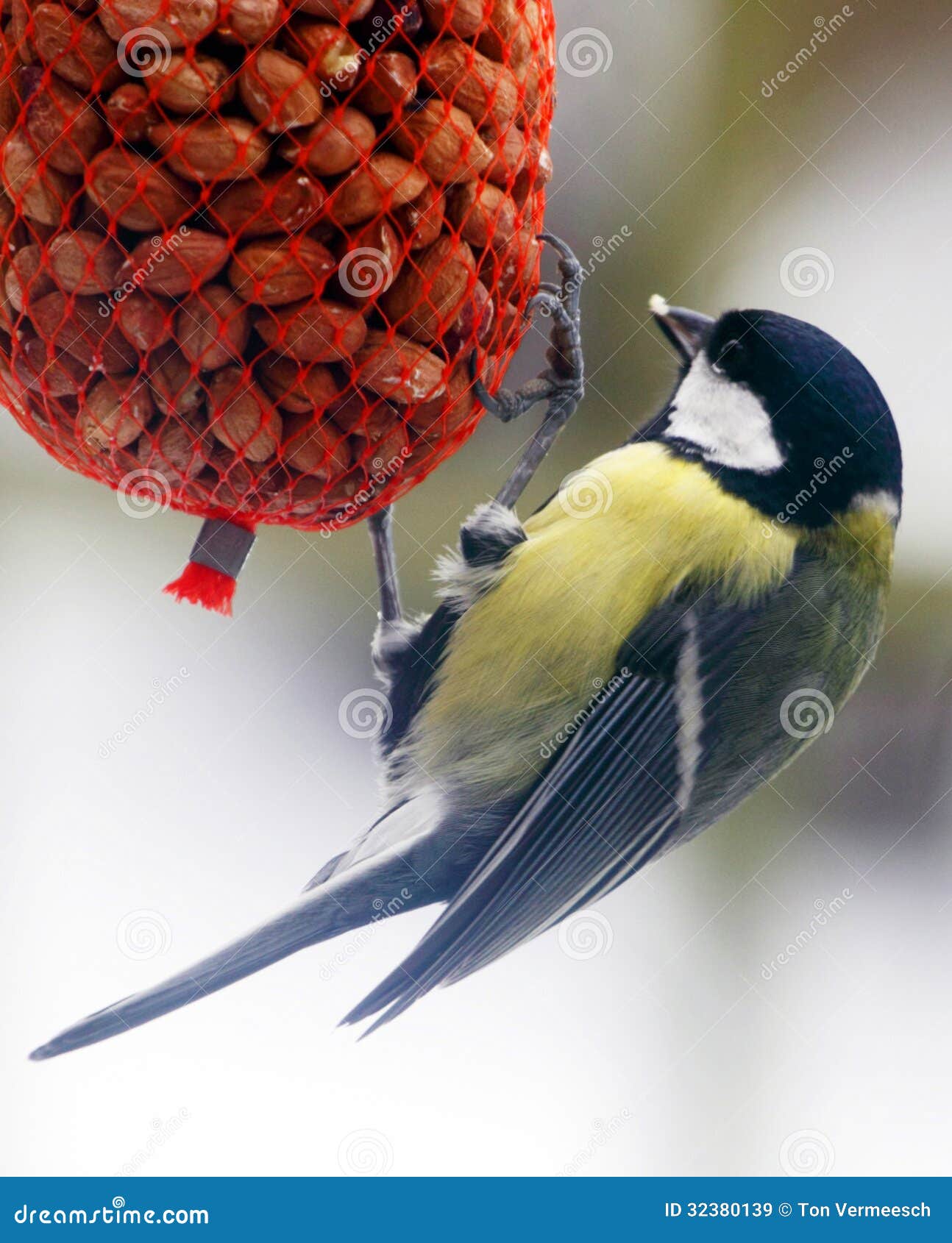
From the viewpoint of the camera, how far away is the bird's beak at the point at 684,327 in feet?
3.13

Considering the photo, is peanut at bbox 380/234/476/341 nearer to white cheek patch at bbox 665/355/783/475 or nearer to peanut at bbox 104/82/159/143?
peanut at bbox 104/82/159/143

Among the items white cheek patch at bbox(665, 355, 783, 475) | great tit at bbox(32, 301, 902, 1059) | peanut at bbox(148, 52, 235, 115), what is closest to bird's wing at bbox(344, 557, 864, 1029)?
great tit at bbox(32, 301, 902, 1059)

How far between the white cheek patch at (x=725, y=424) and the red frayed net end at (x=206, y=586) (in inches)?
16.1

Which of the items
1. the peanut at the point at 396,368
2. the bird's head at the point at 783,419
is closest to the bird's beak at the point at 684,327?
the bird's head at the point at 783,419

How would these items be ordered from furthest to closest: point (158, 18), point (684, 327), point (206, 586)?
point (684, 327)
point (206, 586)
point (158, 18)

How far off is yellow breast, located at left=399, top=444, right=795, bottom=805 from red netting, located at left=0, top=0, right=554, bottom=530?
0.75 ft

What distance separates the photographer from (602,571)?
0.94 m

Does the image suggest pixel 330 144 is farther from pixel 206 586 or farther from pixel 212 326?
pixel 206 586

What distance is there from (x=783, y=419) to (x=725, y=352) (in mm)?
78

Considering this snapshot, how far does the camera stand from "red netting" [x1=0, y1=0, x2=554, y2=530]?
2.03ft

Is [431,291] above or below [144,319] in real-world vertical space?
above

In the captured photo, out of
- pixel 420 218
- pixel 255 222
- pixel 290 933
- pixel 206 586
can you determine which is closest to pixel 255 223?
pixel 255 222

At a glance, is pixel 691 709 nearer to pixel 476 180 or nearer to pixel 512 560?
pixel 512 560

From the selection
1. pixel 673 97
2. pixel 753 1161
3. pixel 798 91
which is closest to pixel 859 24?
pixel 798 91
